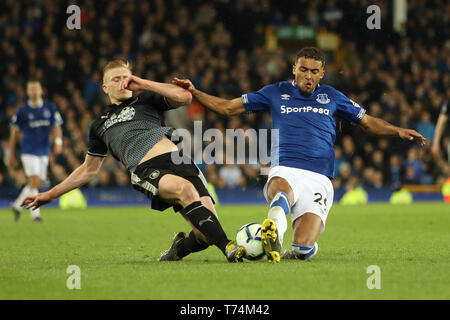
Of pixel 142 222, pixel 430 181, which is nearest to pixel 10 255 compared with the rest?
pixel 142 222

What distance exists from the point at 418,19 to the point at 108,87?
17483 mm

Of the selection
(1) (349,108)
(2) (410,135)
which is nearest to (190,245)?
(1) (349,108)

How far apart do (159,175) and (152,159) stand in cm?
21

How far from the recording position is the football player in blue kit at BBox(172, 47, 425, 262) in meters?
7.19

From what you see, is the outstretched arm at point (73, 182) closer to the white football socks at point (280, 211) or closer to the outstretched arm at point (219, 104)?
the outstretched arm at point (219, 104)

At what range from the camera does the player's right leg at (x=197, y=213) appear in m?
6.62

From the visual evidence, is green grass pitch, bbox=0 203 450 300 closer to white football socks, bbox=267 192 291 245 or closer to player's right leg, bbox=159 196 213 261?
player's right leg, bbox=159 196 213 261

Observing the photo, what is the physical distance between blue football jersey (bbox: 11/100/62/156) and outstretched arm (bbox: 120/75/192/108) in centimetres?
708

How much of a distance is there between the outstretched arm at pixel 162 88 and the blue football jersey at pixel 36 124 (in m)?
7.08

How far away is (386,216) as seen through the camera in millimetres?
13844

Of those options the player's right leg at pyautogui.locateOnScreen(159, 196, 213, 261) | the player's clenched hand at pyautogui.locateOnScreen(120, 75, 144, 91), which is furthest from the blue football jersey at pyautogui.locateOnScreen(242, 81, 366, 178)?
the player's clenched hand at pyautogui.locateOnScreen(120, 75, 144, 91)

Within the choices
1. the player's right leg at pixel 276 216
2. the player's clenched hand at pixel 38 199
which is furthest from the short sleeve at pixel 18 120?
the player's right leg at pixel 276 216

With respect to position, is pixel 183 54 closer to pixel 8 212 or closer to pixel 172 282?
pixel 8 212

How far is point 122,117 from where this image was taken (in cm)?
714
